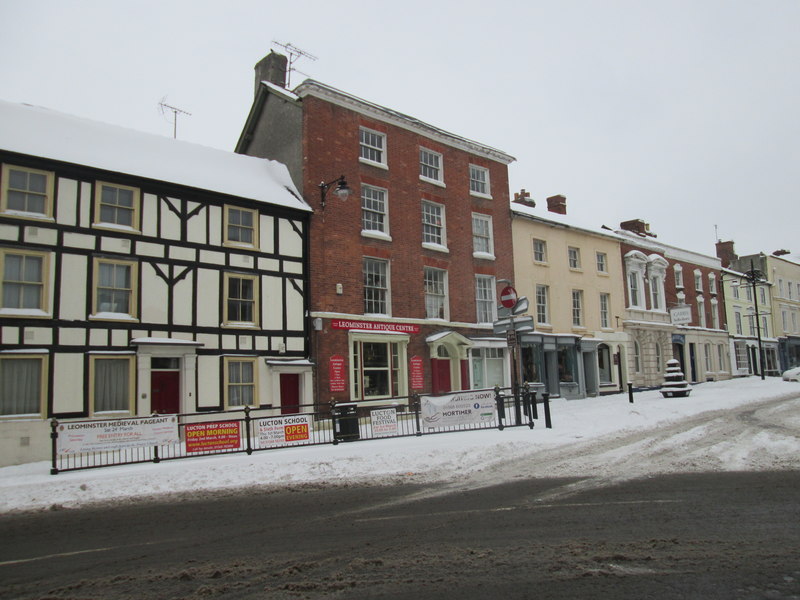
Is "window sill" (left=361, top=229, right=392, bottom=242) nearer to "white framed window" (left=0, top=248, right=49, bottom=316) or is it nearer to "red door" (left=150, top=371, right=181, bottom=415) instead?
"red door" (left=150, top=371, right=181, bottom=415)

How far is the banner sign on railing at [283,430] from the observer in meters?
14.5

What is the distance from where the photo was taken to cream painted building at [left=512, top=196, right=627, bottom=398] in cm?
2989

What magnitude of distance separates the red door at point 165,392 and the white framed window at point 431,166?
13672mm

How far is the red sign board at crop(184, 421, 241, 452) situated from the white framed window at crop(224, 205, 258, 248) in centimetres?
746

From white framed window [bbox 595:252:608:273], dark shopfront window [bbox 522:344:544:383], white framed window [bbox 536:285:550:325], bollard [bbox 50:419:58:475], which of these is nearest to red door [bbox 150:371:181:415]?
bollard [bbox 50:419:58:475]

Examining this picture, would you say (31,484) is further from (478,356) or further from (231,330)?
(478,356)

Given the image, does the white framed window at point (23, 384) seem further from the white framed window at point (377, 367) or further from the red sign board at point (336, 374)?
the white framed window at point (377, 367)

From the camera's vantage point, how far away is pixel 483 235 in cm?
2831

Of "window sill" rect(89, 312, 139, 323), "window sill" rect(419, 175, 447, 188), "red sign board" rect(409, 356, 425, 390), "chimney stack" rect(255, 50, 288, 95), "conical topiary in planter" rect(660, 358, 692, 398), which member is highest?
"chimney stack" rect(255, 50, 288, 95)

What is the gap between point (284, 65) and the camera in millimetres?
26578

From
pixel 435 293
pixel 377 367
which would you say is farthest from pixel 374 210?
pixel 377 367

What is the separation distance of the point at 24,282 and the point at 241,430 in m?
7.07

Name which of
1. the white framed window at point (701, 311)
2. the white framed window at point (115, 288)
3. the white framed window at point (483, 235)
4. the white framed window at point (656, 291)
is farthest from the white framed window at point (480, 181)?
the white framed window at point (701, 311)

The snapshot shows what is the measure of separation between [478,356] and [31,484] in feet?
61.3
